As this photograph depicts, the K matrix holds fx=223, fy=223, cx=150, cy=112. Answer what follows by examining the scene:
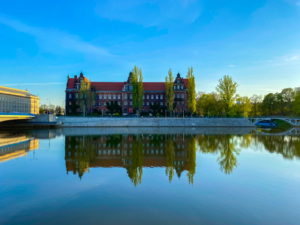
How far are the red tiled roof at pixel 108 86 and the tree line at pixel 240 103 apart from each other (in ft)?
87.8

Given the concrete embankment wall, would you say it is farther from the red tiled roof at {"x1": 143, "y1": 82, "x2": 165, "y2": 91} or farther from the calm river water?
the calm river water

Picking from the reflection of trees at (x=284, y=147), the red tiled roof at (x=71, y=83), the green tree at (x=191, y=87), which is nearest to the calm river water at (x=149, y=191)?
the reflection of trees at (x=284, y=147)

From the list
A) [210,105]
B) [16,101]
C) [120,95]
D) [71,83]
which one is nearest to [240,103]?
[210,105]

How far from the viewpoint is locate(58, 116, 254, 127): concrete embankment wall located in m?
54.4

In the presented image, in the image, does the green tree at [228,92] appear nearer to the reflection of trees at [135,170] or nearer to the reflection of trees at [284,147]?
the reflection of trees at [284,147]

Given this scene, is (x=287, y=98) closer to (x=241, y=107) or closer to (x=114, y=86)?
(x=241, y=107)

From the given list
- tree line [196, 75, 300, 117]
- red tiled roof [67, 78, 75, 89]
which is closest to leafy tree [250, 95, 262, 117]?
tree line [196, 75, 300, 117]

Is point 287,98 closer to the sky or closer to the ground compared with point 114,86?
closer to the ground

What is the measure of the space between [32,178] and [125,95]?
61.5m

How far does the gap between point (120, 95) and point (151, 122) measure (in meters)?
20.6

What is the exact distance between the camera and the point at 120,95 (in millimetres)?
72375

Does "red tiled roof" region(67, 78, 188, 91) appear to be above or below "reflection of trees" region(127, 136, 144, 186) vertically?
above

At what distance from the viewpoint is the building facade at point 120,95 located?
70.6m

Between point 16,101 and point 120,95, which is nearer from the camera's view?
point 16,101
